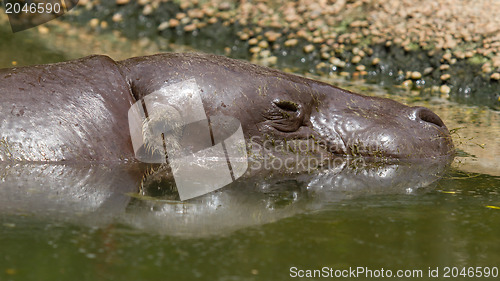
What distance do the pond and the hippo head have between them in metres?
0.39

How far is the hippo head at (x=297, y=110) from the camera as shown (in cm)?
573

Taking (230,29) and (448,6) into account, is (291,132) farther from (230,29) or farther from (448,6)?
(448,6)

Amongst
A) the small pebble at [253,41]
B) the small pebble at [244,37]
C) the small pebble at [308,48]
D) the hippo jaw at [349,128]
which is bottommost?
the hippo jaw at [349,128]

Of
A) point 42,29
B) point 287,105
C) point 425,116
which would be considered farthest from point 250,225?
point 42,29

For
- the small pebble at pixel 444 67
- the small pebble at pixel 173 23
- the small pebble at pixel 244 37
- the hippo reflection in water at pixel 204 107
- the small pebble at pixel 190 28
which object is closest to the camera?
the hippo reflection in water at pixel 204 107

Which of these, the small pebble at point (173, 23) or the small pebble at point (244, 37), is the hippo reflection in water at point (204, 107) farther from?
the small pebble at point (173, 23)

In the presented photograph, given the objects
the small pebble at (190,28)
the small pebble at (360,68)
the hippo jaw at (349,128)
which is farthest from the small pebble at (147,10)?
the hippo jaw at (349,128)

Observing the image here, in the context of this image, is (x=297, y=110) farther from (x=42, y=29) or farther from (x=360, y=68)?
(x=42, y=29)

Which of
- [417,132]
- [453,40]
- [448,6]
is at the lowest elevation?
[417,132]

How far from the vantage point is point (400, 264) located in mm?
3414

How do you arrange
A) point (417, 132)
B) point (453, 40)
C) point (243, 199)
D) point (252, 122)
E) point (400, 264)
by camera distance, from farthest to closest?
1. point (453, 40)
2. point (417, 132)
3. point (252, 122)
4. point (243, 199)
5. point (400, 264)

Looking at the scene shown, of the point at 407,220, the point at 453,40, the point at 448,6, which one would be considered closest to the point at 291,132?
the point at 407,220

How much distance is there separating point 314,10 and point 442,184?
7575 mm

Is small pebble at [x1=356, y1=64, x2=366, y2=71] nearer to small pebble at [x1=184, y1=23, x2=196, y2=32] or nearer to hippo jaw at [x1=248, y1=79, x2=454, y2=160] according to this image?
small pebble at [x1=184, y1=23, x2=196, y2=32]
